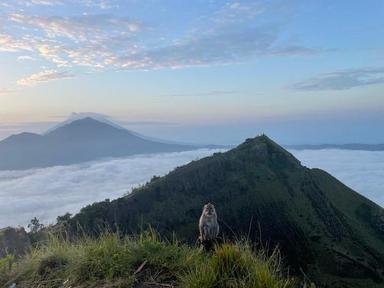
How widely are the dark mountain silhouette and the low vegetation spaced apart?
55.7 m

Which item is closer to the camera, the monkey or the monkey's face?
the monkey

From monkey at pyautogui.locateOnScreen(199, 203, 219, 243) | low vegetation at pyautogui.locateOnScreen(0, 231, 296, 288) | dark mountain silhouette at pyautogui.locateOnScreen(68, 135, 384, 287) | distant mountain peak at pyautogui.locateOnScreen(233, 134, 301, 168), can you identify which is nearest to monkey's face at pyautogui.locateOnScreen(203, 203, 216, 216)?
monkey at pyautogui.locateOnScreen(199, 203, 219, 243)

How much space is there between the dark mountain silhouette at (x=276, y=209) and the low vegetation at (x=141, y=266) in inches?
2194

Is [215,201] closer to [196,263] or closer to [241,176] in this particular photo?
[241,176]

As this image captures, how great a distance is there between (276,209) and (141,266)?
7598cm

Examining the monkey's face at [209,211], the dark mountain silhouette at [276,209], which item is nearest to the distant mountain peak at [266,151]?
the dark mountain silhouette at [276,209]

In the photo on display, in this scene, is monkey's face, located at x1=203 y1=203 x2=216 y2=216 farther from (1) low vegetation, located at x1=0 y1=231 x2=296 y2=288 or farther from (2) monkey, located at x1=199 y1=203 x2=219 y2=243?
(1) low vegetation, located at x1=0 y1=231 x2=296 y2=288

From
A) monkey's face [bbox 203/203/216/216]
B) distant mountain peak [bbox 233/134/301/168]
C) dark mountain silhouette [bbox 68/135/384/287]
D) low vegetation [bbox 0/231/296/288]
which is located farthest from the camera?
distant mountain peak [bbox 233/134/301/168]

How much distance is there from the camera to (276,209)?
79.3 m

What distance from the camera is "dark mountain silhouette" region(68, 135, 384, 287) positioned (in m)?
68.2

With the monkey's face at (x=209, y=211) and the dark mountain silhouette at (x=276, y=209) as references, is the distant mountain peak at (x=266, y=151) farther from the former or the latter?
the monkey's face at (x=209, y=211)

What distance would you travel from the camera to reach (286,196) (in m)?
84.4

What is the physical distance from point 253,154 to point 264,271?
310 feet

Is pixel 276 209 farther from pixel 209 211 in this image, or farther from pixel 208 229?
pixel 208 229
